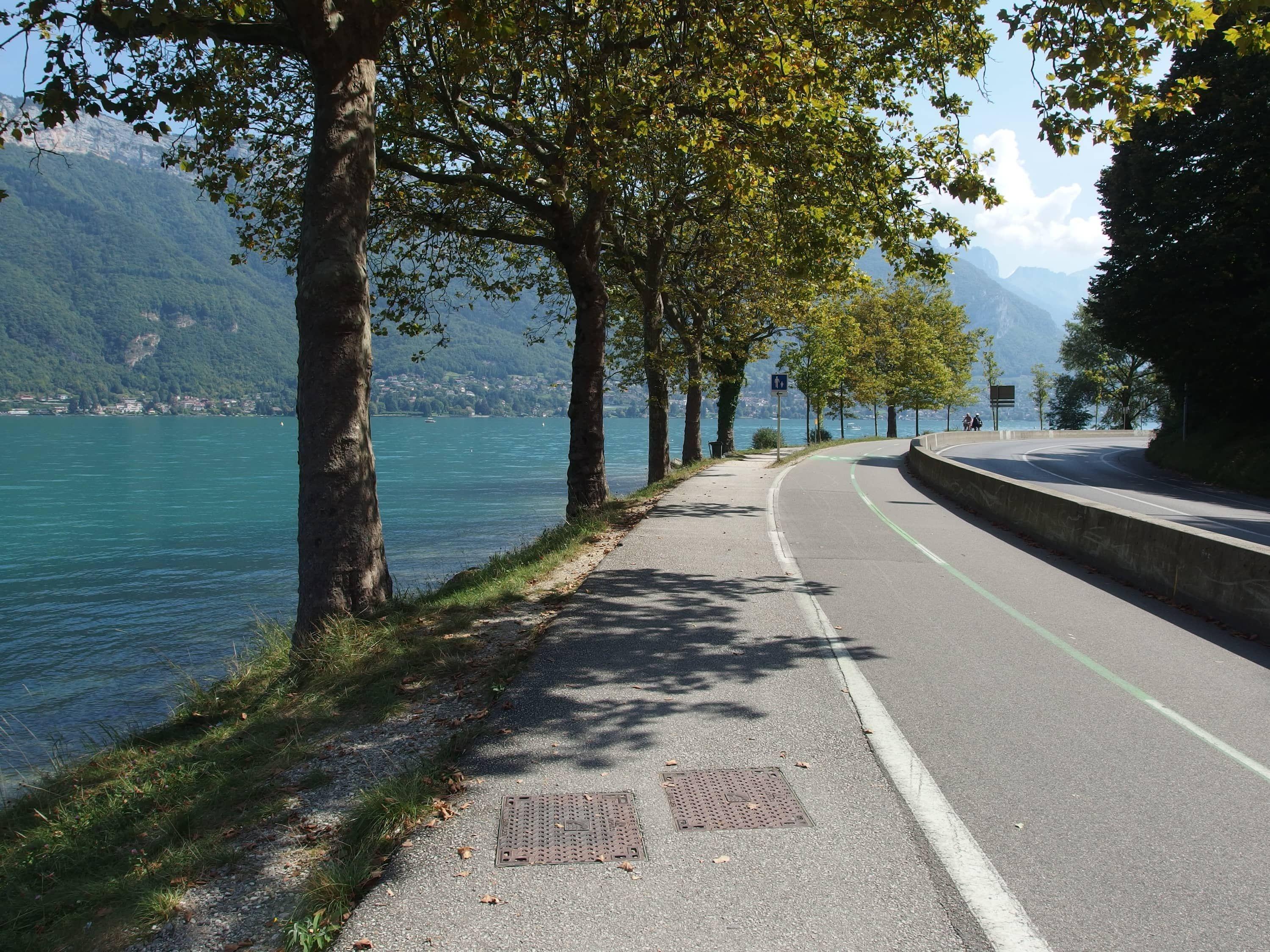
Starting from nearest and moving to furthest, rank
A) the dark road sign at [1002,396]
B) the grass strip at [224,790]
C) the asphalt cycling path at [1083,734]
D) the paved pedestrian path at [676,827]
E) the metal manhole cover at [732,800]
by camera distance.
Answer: the paved pedestrian path at [676,827]
the asphalt cycling path at [1083,734]
the grass strip at [224,790]
the metal manhole cover at [732,800]
the dark road sign at [1002,396]

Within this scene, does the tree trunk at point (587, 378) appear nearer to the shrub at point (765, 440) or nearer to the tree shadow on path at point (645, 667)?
the tree shadow on path at point (645, 667)

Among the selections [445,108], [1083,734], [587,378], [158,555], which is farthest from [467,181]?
[158,555]

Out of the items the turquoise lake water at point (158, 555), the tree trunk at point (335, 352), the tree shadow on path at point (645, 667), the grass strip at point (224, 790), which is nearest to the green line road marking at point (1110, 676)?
the tree shadow on path at point (645, 667)

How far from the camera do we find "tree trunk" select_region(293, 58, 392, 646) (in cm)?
874

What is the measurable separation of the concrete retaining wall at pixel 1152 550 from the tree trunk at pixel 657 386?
390 inches

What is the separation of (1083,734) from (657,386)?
22.4 metres

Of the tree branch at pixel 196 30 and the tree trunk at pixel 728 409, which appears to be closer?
the tree branch at pixel 196 30

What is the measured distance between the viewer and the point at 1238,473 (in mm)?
29328

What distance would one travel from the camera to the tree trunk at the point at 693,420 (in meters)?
33.8

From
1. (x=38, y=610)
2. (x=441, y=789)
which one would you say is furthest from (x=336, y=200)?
(x=38, y=610)

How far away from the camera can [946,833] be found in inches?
168

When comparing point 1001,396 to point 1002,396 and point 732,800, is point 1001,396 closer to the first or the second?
point 1002,396

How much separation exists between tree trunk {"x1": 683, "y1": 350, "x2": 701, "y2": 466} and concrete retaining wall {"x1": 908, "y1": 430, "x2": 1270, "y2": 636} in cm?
1611

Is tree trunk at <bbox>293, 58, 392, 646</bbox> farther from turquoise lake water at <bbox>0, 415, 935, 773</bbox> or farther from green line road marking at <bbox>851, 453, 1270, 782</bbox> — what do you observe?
green line road marking at <bbox>851, 453, 1270, 782</bbox>
